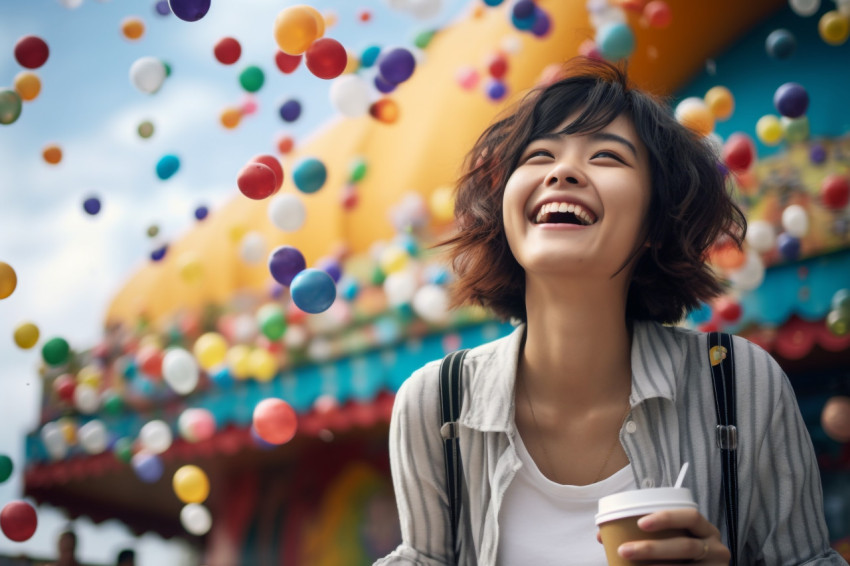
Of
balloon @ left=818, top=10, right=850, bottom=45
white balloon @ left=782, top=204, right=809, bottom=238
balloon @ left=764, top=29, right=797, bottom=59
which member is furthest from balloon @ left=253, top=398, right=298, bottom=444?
balloon @ left=818, top=10, right=850, bottom=45

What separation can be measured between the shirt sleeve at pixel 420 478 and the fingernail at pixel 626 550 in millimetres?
545

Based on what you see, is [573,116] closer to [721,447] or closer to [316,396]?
[721,447]

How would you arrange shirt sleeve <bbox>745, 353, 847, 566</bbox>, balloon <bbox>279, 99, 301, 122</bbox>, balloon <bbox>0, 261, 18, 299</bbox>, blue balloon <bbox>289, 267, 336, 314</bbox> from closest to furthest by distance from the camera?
shirt sleeve <bbox>745, 353, 847, 566</bbox> → blue balloon <bbox>289, 267, 336, 314</bbox> → balloon <bbox>0, 261, 18, 299</bbox> → balloon <bbox>279, 99, 301, 122</bbox>

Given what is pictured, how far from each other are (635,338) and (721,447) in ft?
1.02

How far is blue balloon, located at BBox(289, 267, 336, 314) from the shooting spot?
2.72 meters

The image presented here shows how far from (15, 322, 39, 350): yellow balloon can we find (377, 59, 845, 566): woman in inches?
113

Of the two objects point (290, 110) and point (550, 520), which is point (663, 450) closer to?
point (550, 520)

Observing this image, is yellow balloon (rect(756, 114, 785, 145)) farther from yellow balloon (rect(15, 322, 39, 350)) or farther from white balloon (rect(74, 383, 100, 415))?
white balloon (rect(74, 383, 100, 415))

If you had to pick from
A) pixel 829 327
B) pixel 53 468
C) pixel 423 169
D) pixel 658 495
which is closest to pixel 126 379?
pixel 53 468

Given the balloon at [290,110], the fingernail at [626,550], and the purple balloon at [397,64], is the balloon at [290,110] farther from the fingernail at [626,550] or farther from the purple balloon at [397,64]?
the fingernail at [626,550]

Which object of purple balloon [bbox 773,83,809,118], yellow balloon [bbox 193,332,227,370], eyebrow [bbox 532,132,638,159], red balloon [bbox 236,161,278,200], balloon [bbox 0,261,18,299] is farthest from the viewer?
yellow balloon [bbox 193,332,227,370]

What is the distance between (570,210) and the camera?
1577mm

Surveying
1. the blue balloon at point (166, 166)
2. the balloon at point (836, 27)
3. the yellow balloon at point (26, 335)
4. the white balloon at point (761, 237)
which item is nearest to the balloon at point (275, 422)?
the yellow balloon at point (26, 335)

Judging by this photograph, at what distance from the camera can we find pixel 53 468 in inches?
289
